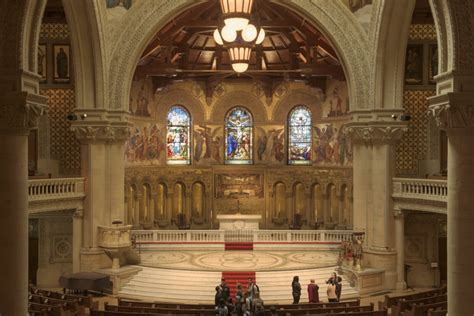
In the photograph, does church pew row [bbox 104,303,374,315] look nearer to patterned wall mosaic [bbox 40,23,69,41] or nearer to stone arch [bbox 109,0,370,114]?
stone arch [bbox 109,0,370,114]

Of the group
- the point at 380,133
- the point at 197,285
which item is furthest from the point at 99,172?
the point at 380,133

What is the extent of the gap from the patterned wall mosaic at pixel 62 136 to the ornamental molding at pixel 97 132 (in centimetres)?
148

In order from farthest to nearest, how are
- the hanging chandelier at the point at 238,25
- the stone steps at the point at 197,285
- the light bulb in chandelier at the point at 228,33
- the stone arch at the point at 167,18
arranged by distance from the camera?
the stone arch at the point at 167,18, the stone steps at the point at 197,285, the light bulb in chandelier at the point at 228,33, the hanging chandelier at the point at 238,25

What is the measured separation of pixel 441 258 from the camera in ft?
86.7

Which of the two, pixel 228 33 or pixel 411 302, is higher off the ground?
pixel 228 33

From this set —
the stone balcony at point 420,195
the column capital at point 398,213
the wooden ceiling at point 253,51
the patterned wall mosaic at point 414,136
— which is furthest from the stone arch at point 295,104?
the column capital at point 398,213

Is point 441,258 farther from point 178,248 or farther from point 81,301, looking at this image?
point 81,301

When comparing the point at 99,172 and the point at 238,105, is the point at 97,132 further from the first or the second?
the point at 238,105

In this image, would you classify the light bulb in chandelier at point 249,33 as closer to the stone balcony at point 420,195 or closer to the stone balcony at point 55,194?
the stone balcony at point 420,195

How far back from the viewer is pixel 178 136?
38.2 metres

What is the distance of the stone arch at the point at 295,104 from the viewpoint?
36906 millimetres

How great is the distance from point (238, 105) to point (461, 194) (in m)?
27.5

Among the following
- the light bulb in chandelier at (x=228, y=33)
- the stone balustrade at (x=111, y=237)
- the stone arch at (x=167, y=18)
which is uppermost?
the stone arch at (x=167, y=18)

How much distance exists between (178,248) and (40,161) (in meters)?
8.26
